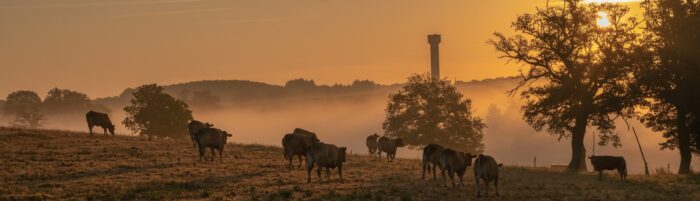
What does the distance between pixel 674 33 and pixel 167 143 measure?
37.0 m

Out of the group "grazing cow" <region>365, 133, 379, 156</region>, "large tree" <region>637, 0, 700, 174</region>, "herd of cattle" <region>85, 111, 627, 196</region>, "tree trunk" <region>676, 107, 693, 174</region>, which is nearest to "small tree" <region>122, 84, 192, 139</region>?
"grazing cow" <region>365, 133, 379, 156</region>

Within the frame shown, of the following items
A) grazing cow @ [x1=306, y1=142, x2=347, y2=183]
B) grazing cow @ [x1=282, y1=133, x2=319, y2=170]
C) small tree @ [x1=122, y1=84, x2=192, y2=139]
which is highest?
small tree @ [x1=122, y1=84, x2=192, y2=139]

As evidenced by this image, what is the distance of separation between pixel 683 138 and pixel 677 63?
257 inches

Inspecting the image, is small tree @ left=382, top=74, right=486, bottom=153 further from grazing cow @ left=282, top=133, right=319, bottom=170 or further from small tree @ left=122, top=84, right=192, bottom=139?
grazing cow @ left=282, top=133, right=319, bottom=170

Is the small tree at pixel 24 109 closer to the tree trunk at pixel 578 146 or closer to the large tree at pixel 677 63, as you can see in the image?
the tree trunk at pixel 578 146

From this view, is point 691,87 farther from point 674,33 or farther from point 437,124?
point 437,124

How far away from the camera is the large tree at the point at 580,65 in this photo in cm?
5331

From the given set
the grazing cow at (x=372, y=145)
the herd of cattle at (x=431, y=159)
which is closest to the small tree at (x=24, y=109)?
the grazing cow at (x=372, y=145)

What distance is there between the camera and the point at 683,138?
178 ft

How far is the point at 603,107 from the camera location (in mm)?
53344

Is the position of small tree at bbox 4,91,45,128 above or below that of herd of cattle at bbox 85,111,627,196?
above

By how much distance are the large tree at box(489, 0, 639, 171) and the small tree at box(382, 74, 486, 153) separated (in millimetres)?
26943

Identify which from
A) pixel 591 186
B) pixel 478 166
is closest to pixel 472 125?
pixel 591 186

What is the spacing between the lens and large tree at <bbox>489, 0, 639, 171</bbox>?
53.3 metres
